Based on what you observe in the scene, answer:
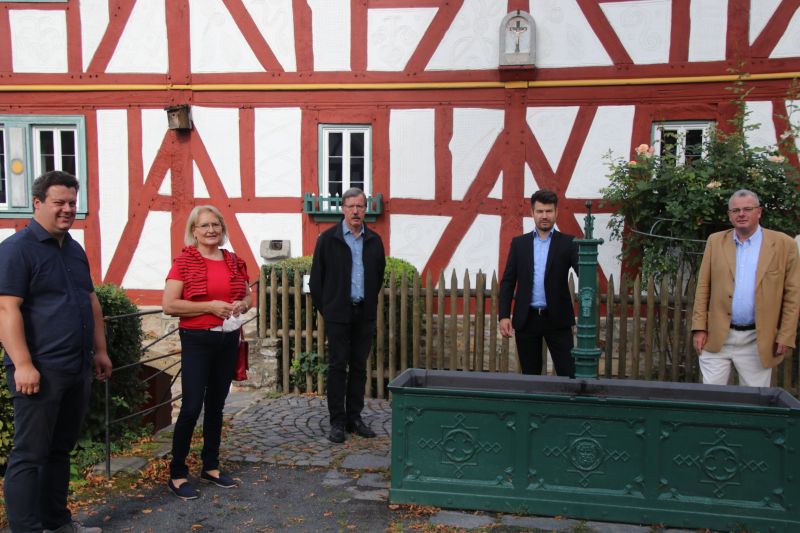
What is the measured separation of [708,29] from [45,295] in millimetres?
8010

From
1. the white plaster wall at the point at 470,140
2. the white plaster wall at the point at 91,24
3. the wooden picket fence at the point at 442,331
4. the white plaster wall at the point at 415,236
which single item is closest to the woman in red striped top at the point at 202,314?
the wooden picket fence at the point at 442,331

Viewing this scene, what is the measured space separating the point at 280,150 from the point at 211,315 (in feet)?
18.0

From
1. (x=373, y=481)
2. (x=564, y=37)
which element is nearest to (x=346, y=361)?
(x=373, y=481)

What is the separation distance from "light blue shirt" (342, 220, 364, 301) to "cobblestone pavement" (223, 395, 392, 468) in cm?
119

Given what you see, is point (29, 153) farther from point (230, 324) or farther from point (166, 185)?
point (230, 324)

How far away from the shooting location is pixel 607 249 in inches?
330

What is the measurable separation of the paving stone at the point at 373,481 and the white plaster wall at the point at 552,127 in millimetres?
5313

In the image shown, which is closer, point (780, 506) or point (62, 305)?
point (62, 305)

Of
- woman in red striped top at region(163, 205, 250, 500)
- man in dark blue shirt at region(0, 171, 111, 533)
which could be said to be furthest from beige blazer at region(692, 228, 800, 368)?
man in dark blue shirt at region(0, 171, 111, 533)

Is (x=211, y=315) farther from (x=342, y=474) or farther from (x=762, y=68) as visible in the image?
(x=762, y=68)

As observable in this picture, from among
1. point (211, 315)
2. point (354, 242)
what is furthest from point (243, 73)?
point (211, 315)

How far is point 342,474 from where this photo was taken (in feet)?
15.0

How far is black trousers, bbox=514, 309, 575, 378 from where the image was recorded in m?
4.81

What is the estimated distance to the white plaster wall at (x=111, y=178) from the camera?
30.6ft
